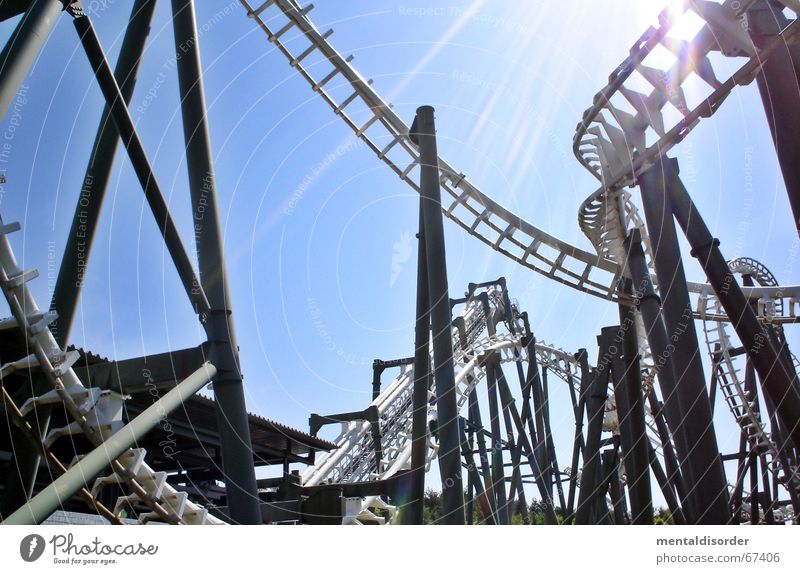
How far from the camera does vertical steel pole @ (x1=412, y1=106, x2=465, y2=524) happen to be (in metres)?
4.80

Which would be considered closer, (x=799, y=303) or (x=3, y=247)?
(x=3, y=247)

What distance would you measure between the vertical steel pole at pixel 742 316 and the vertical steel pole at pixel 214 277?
161 inches

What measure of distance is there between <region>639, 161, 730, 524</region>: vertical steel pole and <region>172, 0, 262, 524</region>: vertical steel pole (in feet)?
10.9

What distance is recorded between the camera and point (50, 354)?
416 centimetres

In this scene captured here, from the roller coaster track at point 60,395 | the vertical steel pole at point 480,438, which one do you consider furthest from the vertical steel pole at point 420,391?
the vertical steel pole at point 480,438

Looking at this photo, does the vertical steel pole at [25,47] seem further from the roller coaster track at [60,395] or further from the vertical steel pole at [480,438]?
the vertical steel pole at [480,438]

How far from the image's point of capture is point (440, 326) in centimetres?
524

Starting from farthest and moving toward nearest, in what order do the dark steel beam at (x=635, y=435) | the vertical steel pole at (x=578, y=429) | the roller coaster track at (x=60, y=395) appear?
1. the vertical steel pole at (x=578, y=429)
2. the dark steel beam at (x=635, y=435)
3. the roller coaster track at (x=60, y=395)

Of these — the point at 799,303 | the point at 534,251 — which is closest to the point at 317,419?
the point at 534,251

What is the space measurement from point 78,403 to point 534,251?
31.6ft
